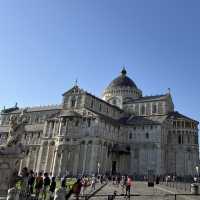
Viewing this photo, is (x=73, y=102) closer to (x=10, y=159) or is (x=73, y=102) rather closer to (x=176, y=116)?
(x=176, y=116)

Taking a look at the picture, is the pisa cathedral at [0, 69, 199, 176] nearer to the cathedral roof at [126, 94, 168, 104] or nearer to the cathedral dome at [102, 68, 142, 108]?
the cathedral roof at [126, 94, 168, 104]

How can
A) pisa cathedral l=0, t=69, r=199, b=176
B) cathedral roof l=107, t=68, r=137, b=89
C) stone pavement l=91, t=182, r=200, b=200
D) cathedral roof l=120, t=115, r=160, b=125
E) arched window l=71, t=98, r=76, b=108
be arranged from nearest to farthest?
stone pavement l=91, t=182, r=200, b=200 < pisa cathedral l=0, t=69, r=199, b=176 < arched window l=71, t=98, r=76, b=108 < cathedral roof l=120, t=115, r=160, b=125 < cathedral roof l=107, t=68, r=137, b=89

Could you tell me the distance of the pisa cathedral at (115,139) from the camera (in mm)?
58062

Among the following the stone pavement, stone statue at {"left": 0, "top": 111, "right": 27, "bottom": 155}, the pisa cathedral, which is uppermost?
the pisa cathedral

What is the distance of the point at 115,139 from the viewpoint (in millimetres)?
63906

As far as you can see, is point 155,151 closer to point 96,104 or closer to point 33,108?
point 96,104

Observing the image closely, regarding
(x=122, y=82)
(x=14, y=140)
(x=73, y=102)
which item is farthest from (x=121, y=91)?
(x=14, y=140)

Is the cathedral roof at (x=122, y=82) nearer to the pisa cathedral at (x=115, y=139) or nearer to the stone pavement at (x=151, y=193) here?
the pisa cathedral at (x=115, y=139)

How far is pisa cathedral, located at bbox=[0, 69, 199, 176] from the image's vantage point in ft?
190

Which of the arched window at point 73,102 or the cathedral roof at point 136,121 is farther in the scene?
the cathedral roof at point 136,121

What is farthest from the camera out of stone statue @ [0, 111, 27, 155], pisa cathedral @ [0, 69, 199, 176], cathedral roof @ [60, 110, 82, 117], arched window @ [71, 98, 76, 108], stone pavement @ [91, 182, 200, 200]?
arched window @ [71, 98, 76, 108]

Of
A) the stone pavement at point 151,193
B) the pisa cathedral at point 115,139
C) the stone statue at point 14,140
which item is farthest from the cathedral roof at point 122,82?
the stone statue at point 14,140

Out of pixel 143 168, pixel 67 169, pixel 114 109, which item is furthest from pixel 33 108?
pixel 143 168

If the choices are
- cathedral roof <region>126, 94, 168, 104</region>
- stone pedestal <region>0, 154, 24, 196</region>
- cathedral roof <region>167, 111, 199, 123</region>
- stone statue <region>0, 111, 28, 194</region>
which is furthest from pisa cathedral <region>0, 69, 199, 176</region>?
stone pedestal <region>0, 154, 24, 196</region>
